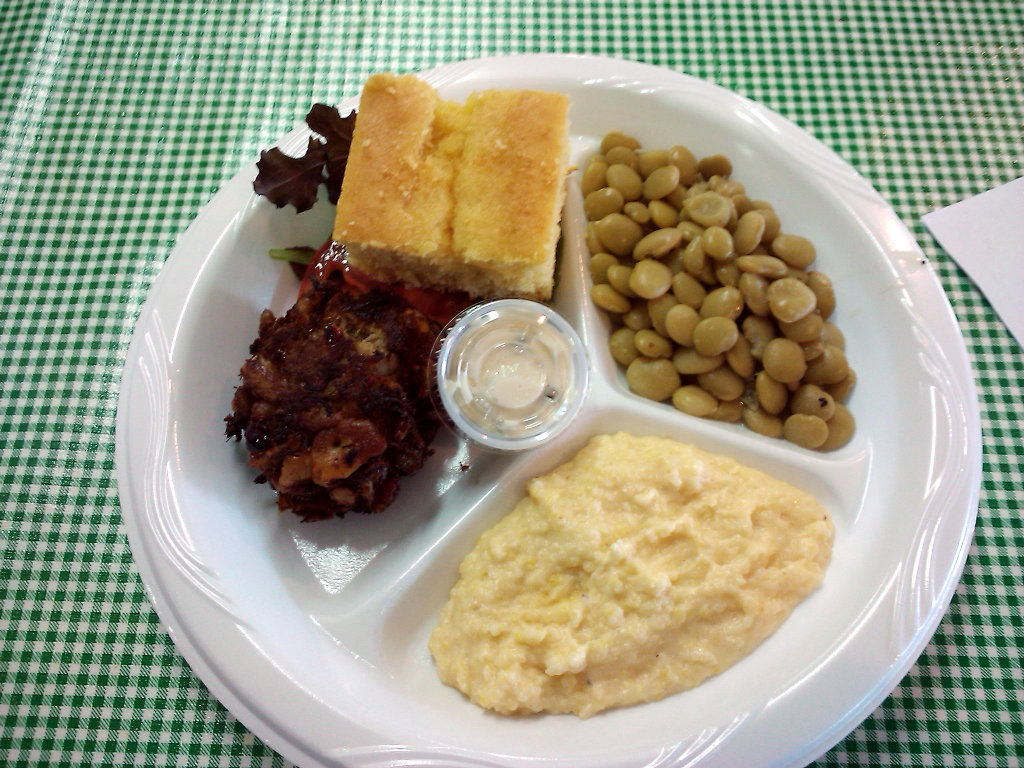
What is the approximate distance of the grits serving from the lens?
179 cm

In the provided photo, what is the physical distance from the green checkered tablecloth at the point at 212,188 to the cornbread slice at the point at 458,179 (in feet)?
2.85

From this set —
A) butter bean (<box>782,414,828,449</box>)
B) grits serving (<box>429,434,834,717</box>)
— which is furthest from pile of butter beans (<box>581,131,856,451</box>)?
grits serving (<box>429,434,834,717</box>)


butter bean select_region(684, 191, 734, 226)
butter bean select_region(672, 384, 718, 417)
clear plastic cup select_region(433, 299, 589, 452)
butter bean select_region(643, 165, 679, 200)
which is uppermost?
butter bean select_region(643, 165, 679, 200)

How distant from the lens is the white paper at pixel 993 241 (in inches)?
93.0

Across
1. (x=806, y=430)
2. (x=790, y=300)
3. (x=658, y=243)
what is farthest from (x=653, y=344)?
(x=806, y=430)

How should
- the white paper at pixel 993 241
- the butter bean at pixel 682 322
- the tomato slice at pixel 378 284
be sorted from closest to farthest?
the butter bean at pixel 682 322 < the tomato slice at pixel 378 284 < the white paper at pixel 993 241

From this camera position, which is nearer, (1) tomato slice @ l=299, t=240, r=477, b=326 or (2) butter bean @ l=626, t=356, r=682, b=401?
(2) butter bean @ l=626, t=356, r=682, b=401

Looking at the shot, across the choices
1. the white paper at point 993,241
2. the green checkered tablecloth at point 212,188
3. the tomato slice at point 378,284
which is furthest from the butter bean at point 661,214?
the white paper at point 993,241

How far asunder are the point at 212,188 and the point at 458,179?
1176 millimetres

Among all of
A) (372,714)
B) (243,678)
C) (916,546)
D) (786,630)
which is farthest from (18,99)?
(916,546)

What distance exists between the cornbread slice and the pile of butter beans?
297 millimetres

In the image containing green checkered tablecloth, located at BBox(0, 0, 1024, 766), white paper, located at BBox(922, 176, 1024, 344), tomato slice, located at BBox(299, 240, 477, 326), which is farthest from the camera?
white paper, located at BBox(922, 176, 1024, 344)

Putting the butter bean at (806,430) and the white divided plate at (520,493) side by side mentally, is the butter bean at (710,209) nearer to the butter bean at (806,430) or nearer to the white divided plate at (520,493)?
the white divided plate at (520,493)

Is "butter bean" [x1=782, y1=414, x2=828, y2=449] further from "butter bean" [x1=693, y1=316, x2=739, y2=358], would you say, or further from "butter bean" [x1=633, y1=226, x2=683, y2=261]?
"butter bean" [x1=633, y1=226, x2=683, y2=261]
